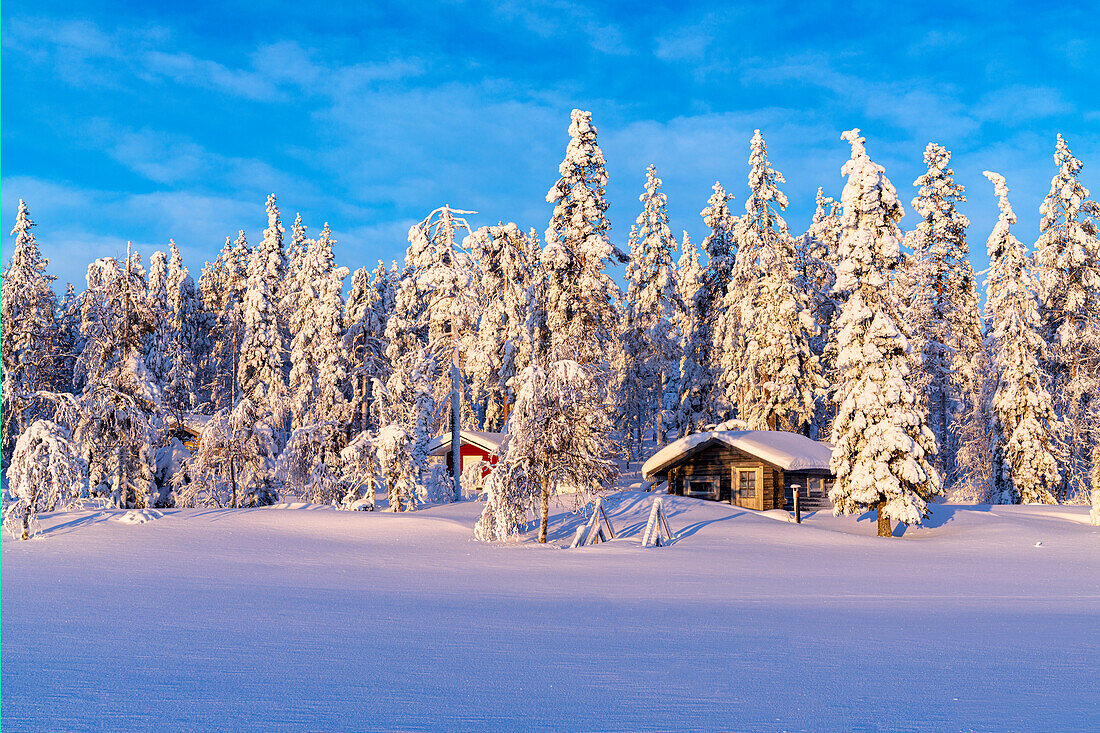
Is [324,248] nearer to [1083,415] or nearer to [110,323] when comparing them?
[110,323]

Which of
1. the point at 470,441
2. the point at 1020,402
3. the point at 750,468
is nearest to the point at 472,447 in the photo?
the point at 470,441

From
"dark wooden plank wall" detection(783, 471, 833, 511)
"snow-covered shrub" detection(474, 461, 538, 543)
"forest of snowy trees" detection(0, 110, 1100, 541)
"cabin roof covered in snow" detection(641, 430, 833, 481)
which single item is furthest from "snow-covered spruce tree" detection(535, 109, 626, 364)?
"snow-covered shrub" detection(474, 461, 538, 543)

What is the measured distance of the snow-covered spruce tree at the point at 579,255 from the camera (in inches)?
1387

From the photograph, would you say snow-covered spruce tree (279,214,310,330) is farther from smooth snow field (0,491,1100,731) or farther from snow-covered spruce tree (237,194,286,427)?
smooth snow field (0,491,1100,731)

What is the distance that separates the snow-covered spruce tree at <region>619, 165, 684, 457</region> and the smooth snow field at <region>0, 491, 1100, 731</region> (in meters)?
32.9

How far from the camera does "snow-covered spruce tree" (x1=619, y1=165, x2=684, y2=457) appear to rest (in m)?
53.0

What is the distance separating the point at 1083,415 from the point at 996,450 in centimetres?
606

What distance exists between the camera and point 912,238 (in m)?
42.9

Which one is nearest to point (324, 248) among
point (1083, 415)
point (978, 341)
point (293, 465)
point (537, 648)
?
point (293, 465)

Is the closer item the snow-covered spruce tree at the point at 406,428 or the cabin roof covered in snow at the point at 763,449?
the snow-covered spruce tree at the point at 406,428

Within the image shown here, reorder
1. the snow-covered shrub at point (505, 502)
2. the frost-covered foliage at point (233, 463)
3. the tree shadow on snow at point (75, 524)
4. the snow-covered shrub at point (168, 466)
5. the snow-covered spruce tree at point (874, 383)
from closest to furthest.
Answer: the tree shadow on snow at point (75, 524), the snow-covered shrub at point (505, 502), the snow-covered spruce tree at point (874, 383), the frost-covered foliage at point (233, 463), the snow-covered shrub at point (168, 466)

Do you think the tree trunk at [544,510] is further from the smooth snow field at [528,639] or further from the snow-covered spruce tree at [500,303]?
the snow-covered spruce tree at [500,303]

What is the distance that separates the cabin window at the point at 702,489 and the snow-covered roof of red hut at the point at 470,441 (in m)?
12.2

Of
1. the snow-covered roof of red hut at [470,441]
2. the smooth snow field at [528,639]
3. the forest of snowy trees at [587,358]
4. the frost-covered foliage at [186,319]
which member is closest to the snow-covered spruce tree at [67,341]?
the forest of snowy trees at [587,358]
